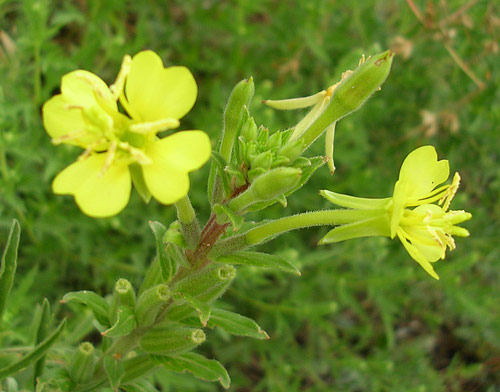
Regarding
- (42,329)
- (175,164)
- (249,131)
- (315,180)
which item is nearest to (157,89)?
(175,164)

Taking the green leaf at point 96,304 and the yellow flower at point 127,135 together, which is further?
the green leaf at point 96,304

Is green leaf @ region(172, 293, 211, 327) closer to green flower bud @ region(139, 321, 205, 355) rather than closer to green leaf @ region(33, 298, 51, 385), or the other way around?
green flower bud @ region(139, 321, 205, 355)

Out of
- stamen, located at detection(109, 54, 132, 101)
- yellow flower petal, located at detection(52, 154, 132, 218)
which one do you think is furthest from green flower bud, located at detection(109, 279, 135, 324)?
stamen, located at detection(109, 54, 132, 101)

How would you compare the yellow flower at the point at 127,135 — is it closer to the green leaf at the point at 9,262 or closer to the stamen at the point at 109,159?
the stamen at the point at 109,159

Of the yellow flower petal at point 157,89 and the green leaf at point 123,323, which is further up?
the yellow flower petal at point 157,89

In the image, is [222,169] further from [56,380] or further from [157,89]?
[56,380]

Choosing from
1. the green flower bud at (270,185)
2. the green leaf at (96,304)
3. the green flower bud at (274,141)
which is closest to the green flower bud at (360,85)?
the green flower bud at (274,141)

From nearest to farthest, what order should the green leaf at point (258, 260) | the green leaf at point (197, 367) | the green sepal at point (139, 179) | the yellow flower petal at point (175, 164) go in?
1. the yellow flower petal at point (175, 164)
2. the green sepal at point (139, 179)
3. the green leaf at point (258, 260)
4. the green leaf at point (197, 367)
